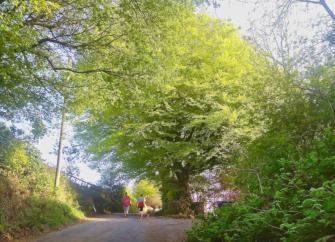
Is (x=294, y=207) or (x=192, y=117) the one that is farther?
(x=192, y=117)

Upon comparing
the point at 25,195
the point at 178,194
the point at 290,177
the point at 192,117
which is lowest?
the point at 290,177

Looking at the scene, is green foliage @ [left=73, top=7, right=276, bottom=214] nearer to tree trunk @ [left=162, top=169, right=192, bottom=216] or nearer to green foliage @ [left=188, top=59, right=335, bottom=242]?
tree trunk @ [left=162, top=169, right=192, bottom=216]

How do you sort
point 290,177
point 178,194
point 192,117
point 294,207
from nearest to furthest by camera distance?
point 294,207, point 290,177, point 192,117, point 178,194

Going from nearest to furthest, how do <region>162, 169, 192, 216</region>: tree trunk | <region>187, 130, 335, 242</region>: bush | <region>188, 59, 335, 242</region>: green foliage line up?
<region>187, 130, 335, 242</region>: bush, <region>188, 59, 335, 242</region>: green foliage, <region>162, 169, 192, 216</region>: tree trunk

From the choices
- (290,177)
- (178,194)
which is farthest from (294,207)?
(178,194)

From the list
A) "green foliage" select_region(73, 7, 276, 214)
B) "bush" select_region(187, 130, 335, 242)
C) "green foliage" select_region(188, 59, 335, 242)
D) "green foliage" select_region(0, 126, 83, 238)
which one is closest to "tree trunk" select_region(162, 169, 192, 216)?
"green foliage" select_region(73, 7, 276, 214)

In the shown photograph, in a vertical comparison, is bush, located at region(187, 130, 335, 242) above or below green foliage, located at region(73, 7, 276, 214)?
below

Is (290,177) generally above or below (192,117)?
below

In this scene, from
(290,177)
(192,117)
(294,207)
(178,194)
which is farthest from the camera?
(178,194)

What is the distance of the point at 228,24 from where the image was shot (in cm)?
2331

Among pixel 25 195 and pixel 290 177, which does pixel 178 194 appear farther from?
pixel 290 177

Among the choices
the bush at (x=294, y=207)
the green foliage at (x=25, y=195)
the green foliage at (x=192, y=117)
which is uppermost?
the green foliage at (x=192, y=117)

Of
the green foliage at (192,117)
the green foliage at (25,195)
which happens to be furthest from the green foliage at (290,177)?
the green foliage at (192,117)

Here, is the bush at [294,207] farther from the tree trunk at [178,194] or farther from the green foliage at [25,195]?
the tree trunk at [178,194]
